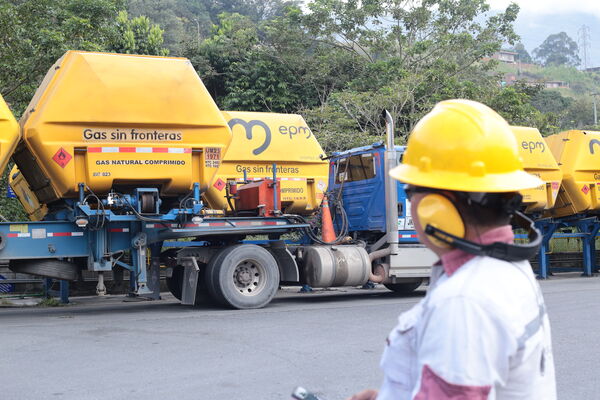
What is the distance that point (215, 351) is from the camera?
7.62m

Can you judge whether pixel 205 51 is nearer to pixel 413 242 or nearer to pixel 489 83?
pixel 489 83

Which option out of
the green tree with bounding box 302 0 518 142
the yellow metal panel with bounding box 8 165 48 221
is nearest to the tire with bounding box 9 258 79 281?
the yellow metal panel with bounding box 8 165 48 221

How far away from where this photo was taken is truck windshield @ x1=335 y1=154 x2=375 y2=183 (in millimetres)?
13516

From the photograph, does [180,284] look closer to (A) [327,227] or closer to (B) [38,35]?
(A) [327,227]

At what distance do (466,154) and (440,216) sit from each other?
17 cm

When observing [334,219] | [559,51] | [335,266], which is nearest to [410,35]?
→ [334,219]

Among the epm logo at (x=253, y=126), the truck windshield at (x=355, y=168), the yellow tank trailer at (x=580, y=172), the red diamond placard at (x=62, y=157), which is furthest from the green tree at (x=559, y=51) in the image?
the red diamond placard at (x=62, y=157)

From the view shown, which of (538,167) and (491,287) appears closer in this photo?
(491,287)

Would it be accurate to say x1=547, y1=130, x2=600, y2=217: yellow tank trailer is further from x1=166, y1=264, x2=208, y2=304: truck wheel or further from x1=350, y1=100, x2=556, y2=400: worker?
x1=350, y1=100, x2=556, y2=400: worker

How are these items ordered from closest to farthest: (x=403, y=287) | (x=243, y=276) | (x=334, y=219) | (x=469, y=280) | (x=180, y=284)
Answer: (x=469, y=280) < (x=243, y=276) < (x=180, y=284) < (x=334, y=219) < (x=403, y=287)

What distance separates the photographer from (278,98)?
30719 mm

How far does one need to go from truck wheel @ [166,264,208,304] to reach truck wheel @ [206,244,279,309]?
1.95 ft

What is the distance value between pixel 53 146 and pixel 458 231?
9.52 metres

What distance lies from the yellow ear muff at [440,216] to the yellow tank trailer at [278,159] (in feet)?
40.6
